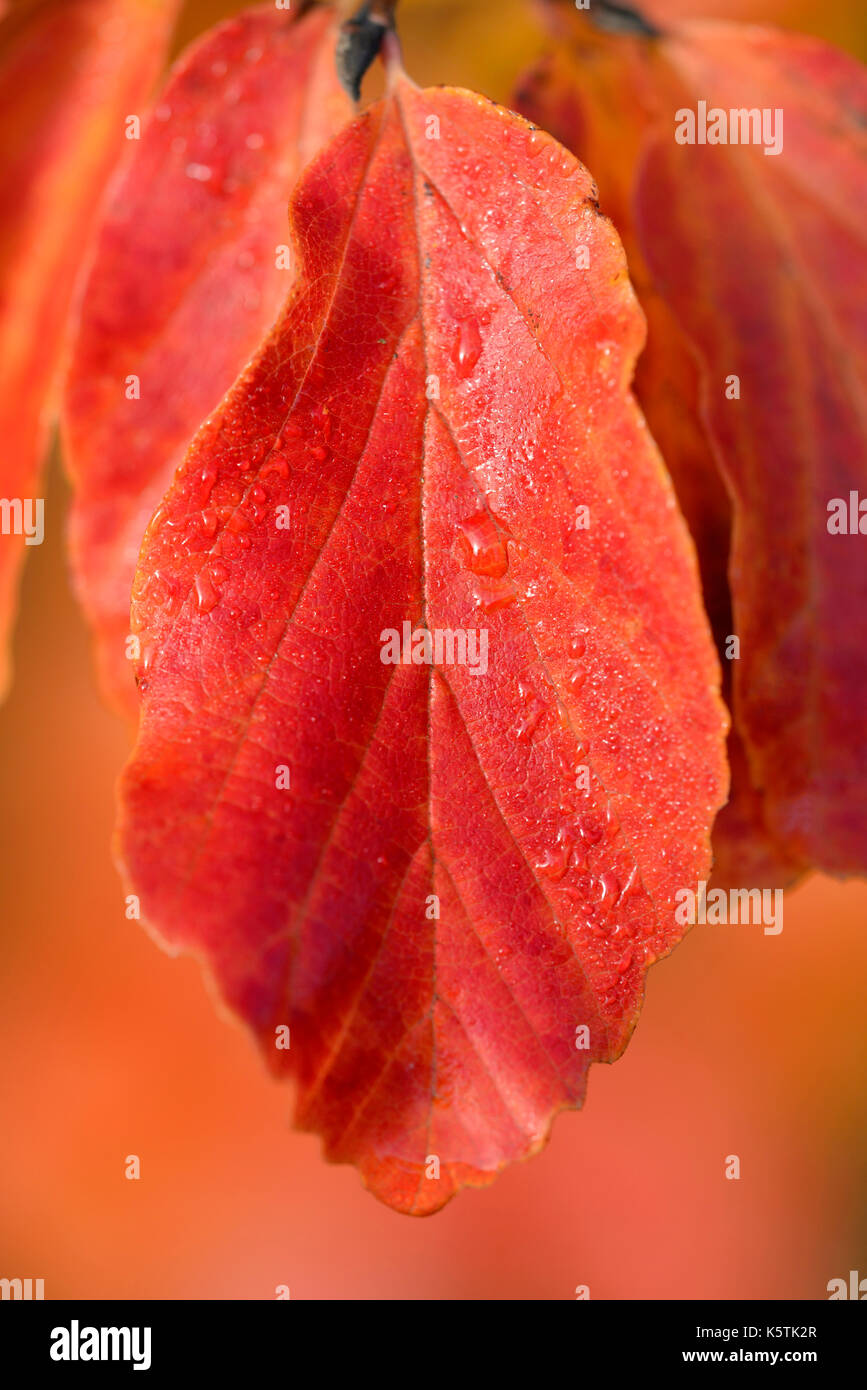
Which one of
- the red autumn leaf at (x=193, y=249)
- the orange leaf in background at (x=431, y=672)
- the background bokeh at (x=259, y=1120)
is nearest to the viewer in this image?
the orange leaf in background at (x=431, y=672)

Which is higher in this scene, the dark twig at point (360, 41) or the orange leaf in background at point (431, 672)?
the dark twig at point (360, 41)

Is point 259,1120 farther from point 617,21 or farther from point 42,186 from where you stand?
point 617,21

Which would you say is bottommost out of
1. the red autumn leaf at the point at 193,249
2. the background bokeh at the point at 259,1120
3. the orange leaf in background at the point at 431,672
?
the background bokeh at the point at 259,1120

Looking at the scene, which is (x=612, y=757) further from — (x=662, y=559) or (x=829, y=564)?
(x=829, y=564)

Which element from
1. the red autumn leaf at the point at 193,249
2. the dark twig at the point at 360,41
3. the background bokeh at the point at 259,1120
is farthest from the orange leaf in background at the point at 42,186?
the background bokeh at the point at 259,1120

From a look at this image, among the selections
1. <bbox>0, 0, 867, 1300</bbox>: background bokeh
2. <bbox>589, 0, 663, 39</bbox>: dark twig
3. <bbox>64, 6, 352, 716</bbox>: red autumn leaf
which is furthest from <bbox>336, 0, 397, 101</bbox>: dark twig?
<bbox>0, 0, 867, 1300</bbox>: background bokeh

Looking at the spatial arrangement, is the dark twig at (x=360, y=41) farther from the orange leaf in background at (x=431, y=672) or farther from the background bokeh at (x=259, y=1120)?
the background bokeh at (x=259, y=1120)

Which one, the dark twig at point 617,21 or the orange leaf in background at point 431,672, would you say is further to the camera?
the dark twig at point 617,21

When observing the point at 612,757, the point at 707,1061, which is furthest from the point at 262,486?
the point at 707,1061
